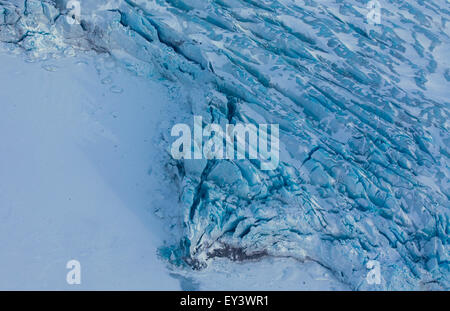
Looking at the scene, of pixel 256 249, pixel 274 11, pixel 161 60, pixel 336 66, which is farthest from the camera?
pixel 274 11

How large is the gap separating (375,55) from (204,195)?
5537 millimetres

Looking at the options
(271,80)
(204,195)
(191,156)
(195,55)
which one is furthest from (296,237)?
(195,55)

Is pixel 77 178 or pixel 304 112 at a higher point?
pixel 304 112

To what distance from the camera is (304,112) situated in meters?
8.47

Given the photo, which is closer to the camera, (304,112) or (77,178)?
(77,178)

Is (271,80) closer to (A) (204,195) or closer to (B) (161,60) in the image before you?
(B) (161,60)

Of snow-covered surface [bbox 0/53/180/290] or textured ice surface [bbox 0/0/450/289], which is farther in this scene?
textured ice surface [bbox 0/0/450/289]

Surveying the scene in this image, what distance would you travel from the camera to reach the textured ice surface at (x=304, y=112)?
270 inches

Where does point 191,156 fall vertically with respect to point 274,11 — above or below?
below

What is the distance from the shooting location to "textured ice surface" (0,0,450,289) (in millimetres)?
6859

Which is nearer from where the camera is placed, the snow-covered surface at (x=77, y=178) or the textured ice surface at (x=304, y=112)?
the snow-covered surface at (x=77, y=178)

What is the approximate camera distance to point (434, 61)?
1011cm
